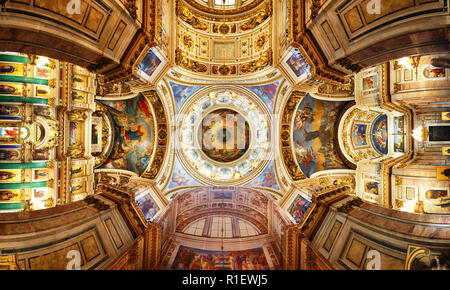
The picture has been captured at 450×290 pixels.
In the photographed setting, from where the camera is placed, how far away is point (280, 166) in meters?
15.0

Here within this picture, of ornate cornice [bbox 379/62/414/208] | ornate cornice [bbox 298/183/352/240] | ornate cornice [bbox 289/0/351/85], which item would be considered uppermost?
ornate cornice [bbox 289/0/351/85]

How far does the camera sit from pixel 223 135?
17.1 meters

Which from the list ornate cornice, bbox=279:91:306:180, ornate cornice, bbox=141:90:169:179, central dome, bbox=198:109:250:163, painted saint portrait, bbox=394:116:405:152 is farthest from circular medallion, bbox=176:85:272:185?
painted saint portrait, bbox=394:116:405:152

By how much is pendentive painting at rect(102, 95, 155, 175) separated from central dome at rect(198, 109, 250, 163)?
4240 mm

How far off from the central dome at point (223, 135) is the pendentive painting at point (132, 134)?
4240 millimetres

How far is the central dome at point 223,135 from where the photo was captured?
55.4ft

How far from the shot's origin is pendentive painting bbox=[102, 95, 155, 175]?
14883 millimetres

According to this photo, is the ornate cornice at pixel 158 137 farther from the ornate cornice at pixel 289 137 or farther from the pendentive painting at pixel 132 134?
the ornate cornice at pixel 289 137

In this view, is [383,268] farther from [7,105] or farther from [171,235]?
[7,105]

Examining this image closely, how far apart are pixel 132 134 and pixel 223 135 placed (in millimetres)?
7183

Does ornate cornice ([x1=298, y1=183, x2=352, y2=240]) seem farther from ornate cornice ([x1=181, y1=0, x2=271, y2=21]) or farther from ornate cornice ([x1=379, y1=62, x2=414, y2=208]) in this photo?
ornate cornice ([x1=181, y1=0, x2=271, y2=21])

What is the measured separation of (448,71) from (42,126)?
69.2 feet
